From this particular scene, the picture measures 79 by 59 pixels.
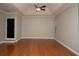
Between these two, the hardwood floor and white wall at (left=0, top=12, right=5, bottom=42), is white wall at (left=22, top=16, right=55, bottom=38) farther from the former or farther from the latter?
the hardwood floor

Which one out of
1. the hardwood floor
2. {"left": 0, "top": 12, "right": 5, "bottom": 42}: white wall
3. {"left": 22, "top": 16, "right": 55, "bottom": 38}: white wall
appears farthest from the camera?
{"left": 22, "top": 16, "right": 55, "bottom": 38}: white wall

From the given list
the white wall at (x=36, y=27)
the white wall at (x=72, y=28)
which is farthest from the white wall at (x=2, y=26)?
the white wall at (x=72, y=28)

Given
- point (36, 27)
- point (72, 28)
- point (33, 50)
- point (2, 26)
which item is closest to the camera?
point (72, 28)

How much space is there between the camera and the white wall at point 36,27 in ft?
38.2

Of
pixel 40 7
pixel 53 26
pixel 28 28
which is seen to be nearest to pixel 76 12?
pixel 40 7

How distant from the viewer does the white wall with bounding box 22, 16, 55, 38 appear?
459 inches

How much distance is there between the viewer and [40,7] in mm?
6988

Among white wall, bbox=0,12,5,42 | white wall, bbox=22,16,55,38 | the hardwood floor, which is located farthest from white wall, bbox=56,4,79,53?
white wall, bbox=22,16,55,38

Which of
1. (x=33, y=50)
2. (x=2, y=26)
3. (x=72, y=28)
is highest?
(x=2, y=26)

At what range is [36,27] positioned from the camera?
11.8 m

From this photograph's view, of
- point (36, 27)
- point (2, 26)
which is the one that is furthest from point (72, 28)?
point (36, 27)

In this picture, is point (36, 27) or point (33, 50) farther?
point (36, 27)

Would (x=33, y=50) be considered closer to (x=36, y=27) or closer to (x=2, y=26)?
(x=2, y=26)

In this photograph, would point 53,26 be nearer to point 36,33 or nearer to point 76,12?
point 36,33
